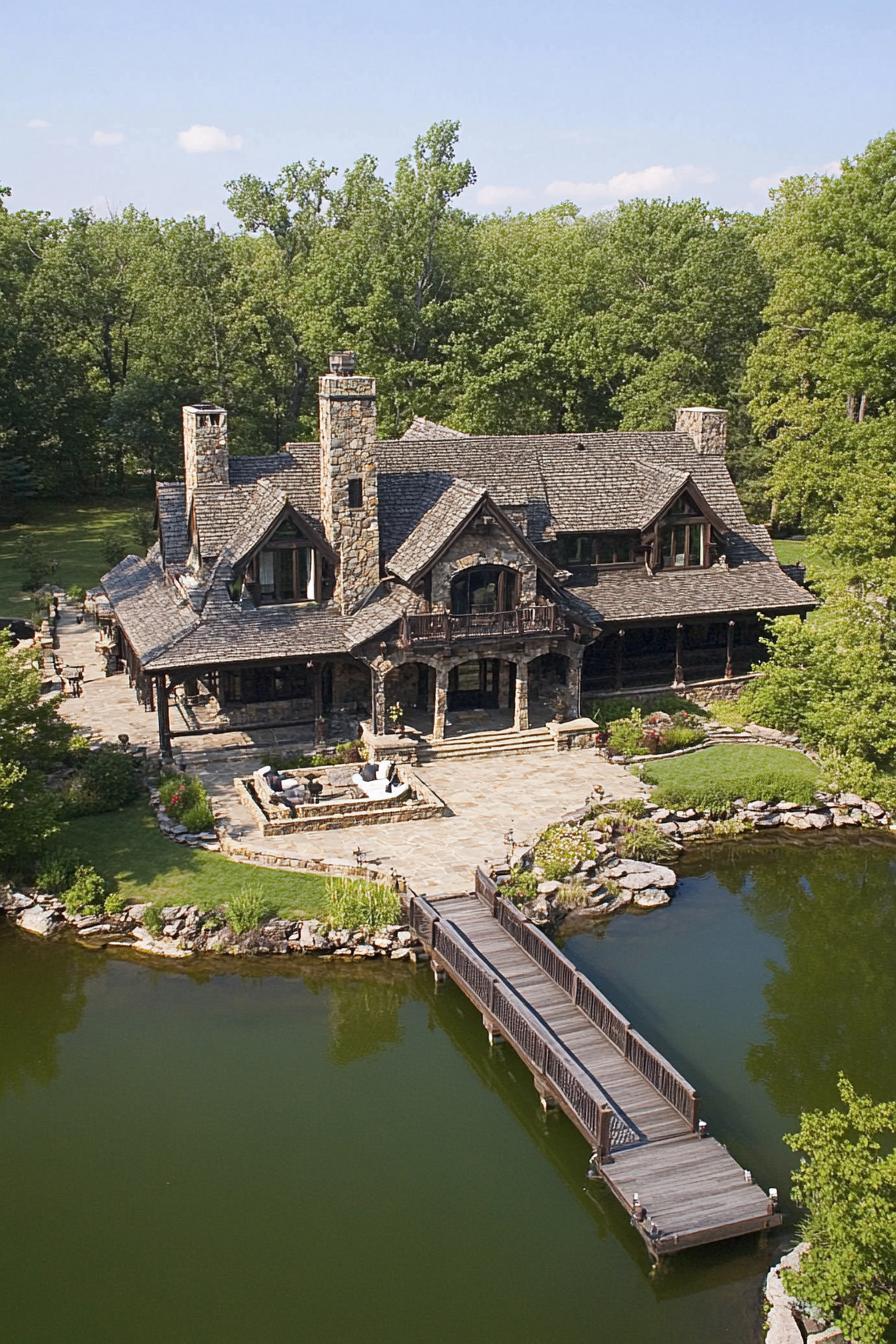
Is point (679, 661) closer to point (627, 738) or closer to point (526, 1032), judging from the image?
point (627, 738)

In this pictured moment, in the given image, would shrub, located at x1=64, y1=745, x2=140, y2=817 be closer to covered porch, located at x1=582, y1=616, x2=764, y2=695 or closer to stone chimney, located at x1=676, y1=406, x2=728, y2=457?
covered porch, located at x1=582, y1=616, x2=764, y2=695

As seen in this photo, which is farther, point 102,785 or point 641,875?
point 102,785

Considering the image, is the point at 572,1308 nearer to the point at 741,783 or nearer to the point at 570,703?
the point at 741,783

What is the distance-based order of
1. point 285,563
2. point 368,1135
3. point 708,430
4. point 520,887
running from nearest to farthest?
point 368,1135, point 520,887, point 285,563, point 708,430

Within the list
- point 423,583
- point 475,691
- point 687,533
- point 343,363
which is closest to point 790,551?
point 687,533

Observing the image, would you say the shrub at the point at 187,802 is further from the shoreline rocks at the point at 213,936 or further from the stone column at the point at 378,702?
the stone column at the point at 378,702

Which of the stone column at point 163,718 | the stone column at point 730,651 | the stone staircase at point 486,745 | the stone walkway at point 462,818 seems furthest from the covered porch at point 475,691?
the stone column at point 163,718

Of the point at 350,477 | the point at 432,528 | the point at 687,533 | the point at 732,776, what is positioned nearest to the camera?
the point at 732,776
